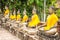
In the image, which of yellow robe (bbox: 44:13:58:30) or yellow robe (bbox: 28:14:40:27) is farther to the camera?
yellow robe (bbox: 28:14:40:27)

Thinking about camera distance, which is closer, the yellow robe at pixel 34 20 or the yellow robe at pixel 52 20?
the yellow robe at pixel 52 20

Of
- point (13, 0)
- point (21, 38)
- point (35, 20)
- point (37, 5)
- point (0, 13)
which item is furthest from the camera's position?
point (0, 13)

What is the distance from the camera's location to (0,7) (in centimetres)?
1536

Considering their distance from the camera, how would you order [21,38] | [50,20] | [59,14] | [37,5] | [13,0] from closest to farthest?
[59,14], [50,20], [21,38], [37,5], [13,0]

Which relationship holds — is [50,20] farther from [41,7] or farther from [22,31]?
[41,7]

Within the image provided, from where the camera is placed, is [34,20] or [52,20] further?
[34,20]

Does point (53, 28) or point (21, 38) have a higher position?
point (53, 28)

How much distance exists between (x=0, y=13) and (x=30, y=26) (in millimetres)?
6797

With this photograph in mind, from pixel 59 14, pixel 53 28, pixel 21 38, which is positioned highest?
pixel 59 14

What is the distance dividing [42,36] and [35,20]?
1.75 meters

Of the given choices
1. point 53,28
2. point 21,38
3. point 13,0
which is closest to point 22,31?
point 21,38

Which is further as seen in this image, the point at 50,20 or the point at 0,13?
the point at 0,13

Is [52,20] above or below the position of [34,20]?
above

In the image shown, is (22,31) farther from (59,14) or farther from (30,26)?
(59,14)
